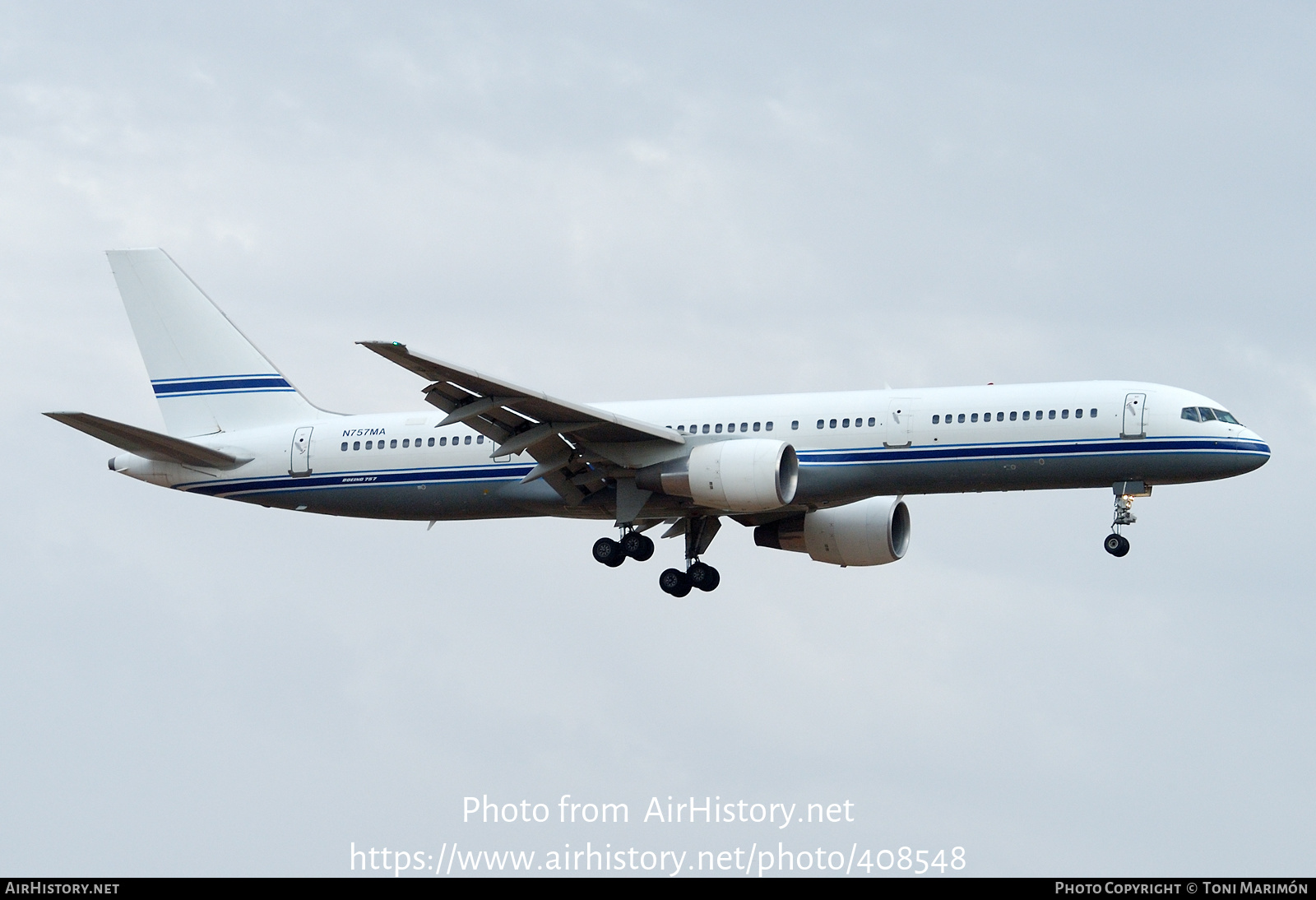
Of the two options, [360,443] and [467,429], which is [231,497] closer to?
[360,443]

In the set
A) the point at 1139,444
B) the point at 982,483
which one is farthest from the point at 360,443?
the point at 1139,444

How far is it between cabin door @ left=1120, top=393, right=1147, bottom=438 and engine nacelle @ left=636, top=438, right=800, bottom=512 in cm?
722

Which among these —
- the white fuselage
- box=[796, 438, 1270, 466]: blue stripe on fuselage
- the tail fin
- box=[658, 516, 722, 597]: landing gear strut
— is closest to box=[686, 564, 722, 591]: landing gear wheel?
box=[658, 516, 722, 597]: landing gear strut

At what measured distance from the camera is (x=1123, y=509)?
40.3 m

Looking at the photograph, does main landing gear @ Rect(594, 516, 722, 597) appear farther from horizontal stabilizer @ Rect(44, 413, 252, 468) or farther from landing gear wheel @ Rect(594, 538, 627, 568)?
horizontal stabilizer @ Rect(44, 413, 252, 468)

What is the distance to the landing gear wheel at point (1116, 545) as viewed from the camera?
133 ft

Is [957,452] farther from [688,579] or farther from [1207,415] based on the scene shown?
[688,579]

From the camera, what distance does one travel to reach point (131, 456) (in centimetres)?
4666

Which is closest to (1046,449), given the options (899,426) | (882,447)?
(899,426)

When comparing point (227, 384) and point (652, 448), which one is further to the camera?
point (227, 384)

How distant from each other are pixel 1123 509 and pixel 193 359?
79.7 feet

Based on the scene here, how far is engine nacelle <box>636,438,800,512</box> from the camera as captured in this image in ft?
131

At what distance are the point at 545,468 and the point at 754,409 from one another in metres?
5.01

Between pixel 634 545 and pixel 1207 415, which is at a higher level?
pixel 1207 415
